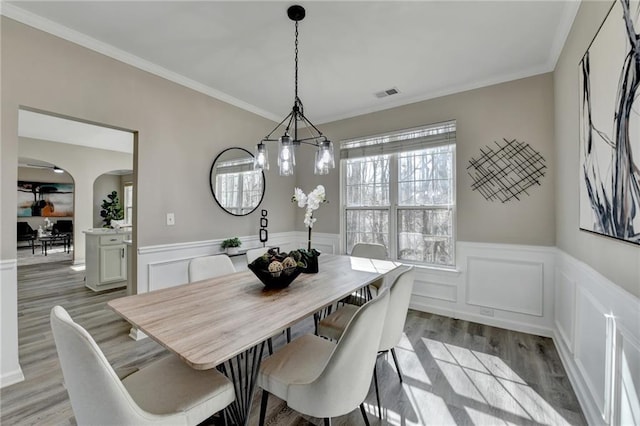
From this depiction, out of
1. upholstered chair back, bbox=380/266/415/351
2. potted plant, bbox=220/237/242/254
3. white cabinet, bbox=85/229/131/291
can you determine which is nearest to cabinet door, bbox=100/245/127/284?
white cabinet, bbox=85/229/131/291

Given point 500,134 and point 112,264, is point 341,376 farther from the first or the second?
point 112,264

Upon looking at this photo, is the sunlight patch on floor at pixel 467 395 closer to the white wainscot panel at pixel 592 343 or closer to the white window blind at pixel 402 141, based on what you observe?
the white wainscot panel at pixel 592 343

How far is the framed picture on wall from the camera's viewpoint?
838 cm

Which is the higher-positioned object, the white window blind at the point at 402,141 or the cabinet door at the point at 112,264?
the white window blind at the point at 402,141

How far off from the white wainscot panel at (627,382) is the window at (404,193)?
6.64 feet

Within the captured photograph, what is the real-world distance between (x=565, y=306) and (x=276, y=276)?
2.46m

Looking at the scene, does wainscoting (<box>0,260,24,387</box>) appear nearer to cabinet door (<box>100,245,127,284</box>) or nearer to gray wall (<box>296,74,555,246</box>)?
cabinet door (<box>100,245,127,284</box>)

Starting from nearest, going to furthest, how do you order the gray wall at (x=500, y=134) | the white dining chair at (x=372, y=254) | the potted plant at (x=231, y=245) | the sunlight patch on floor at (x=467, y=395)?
the sunlight patch on floor at (x=467, y=395) < the gray wall at (x=500, y=134) < the white dining chair at (x=372, y=254) < the potted plant at (x=231, y=245)

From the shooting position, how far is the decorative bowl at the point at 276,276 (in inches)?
65.3

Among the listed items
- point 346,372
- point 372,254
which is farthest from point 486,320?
point 346,372

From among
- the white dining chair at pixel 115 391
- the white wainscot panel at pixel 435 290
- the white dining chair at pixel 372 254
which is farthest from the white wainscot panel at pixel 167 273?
the white wainscot panel at pixel 435 290

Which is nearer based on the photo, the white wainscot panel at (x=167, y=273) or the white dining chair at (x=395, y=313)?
the white dining chair at (x=395, y=313)

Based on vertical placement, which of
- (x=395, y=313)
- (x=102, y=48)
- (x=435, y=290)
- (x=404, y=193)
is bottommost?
(x=435, y=290)

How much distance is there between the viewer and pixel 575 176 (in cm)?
198
